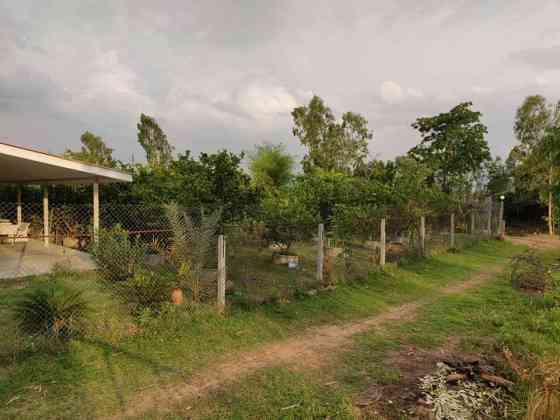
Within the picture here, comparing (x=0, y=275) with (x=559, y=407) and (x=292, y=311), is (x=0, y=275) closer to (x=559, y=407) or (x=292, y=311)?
(x=292, y=311)

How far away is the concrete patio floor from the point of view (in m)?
7.56

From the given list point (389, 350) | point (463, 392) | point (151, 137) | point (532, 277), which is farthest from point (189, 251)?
point (151, 137)

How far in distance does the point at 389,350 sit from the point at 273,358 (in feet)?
4.84

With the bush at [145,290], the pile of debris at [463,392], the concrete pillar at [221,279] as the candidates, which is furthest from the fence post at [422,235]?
the bush at [145,290]

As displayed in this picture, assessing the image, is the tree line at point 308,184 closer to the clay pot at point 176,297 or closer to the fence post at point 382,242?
the fence post at point 382,242

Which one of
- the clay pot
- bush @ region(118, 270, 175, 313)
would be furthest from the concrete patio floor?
the clay pot

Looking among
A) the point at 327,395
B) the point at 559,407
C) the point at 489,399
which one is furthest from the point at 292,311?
the point at 559,407

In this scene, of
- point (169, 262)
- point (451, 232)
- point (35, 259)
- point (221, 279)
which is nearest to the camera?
point (221, 279)

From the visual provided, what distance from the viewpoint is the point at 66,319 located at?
385 cm

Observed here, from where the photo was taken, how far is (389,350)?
13.1ft

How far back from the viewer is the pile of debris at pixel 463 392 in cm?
262

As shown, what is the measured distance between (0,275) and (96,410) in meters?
6.37

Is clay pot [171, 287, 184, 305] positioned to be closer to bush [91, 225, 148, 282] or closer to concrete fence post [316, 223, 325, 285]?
bush [91, 225, 148, 282]

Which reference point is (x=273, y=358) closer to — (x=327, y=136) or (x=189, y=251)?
(x=189, y=251)
